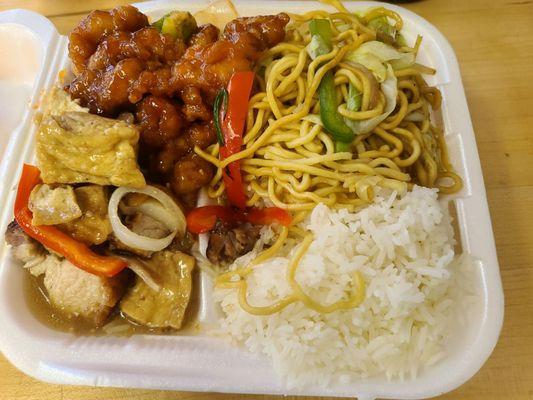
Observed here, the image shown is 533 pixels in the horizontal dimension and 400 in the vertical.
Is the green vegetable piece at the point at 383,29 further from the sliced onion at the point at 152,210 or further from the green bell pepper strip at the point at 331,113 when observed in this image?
the sliced onion at the point at 152,210

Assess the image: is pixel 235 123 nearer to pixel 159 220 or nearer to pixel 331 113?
pixel 331 113

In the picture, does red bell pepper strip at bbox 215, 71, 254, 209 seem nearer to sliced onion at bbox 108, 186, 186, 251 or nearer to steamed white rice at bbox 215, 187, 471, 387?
sliced onion at bbox 108, 186, 186, 251

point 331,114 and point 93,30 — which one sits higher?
point 93,30

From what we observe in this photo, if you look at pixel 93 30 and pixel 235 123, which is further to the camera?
pixel 93 30

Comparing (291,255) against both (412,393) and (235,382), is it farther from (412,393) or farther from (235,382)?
(412,393)

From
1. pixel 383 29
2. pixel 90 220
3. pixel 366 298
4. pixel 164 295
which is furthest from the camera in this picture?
pixel 383 29

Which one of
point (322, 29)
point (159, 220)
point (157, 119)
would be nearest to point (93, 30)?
point (157, 119)

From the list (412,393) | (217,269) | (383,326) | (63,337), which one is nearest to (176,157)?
(217,269)
